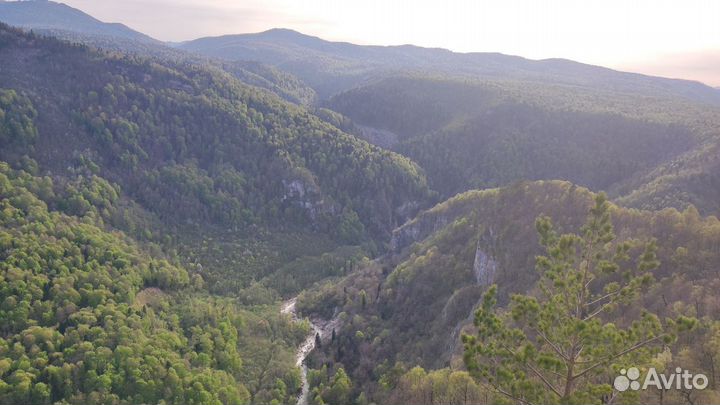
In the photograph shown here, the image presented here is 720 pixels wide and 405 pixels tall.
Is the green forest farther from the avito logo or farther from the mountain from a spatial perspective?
the avito logo

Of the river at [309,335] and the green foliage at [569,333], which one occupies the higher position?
the green foliage at [569,333]

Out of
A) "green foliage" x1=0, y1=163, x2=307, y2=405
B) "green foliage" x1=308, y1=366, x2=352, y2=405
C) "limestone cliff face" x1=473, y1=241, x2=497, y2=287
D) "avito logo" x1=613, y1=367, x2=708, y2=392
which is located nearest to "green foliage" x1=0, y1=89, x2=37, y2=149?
"green foliage" x1=0, y1=163, x2=307, y2=405

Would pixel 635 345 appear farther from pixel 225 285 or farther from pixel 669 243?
pixel 225 285

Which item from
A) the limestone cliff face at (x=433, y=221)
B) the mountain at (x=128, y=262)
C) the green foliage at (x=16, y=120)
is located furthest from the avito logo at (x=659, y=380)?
the green foliage at (x=16, y=120)

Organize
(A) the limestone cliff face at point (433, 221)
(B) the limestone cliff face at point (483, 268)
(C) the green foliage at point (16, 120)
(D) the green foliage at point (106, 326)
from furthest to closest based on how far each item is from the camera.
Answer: (C) the green foliage at point (16, 120), (A) the limestone cliff face at point (433, 221), (B) the limestone cliff face at point (483, 268), (D) the green foliage at point (106, 326)

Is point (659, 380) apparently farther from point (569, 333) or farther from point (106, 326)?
point (106, 326)

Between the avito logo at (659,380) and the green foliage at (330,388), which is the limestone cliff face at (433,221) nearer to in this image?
the green foliage at (330,388)
